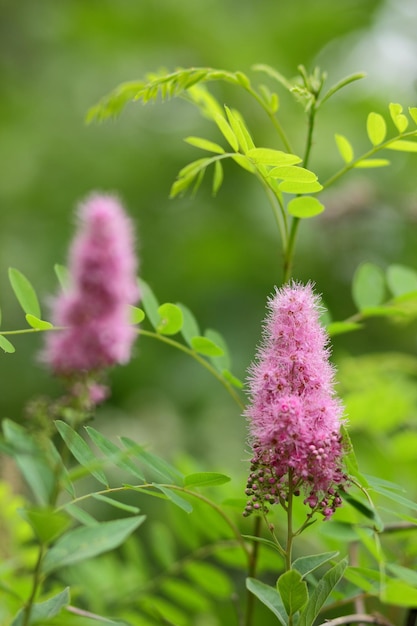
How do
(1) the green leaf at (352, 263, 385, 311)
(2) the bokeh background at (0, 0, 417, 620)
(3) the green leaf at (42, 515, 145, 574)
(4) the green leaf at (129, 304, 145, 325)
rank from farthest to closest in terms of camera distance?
(2) the bokeh background at (0, 0, 417, 620)
(1) the green leaf at (352, 263, 385, 311)
(4) the green leaf at (129, 304, 145, 325)
(3) the green leaf at (42, 515, 145, 574)

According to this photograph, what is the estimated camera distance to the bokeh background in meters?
2.20

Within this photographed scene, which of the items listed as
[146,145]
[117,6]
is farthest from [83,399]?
[117,6]

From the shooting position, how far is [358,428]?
1274mm

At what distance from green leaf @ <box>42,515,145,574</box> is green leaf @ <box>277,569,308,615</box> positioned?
102mm

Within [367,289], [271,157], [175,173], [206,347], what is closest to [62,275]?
[206,347]

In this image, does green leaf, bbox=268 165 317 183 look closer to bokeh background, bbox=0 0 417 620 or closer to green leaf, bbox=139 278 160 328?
green leaf, bbox=139 278 160 328

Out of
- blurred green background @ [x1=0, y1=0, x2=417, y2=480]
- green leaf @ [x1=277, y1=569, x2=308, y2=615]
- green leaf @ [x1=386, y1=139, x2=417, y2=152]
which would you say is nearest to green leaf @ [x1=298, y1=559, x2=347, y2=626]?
green leaf @ [x1=277, y1=569, x2=308, y2=615]

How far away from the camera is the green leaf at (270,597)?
594 millimetres

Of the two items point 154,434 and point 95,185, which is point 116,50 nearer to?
point 95,185

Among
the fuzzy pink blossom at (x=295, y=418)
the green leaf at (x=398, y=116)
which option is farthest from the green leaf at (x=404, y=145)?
the fuzzy pink blossom at (x=295, y=418)

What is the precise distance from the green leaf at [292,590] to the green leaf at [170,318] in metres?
0.32

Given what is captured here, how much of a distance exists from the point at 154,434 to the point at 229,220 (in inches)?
33.6

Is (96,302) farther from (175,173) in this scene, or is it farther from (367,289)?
(175,173)

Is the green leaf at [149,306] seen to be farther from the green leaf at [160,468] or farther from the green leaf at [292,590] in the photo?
the green leaf at [292,590]
